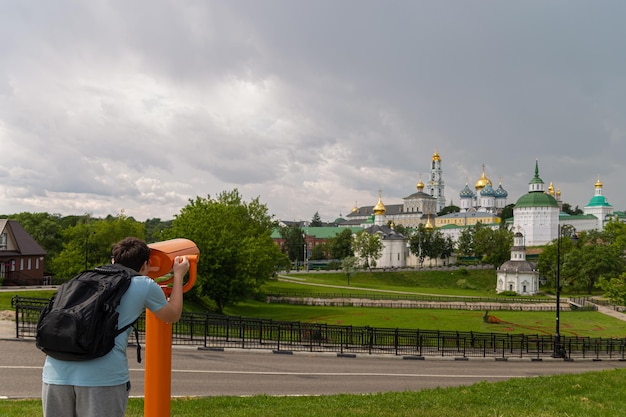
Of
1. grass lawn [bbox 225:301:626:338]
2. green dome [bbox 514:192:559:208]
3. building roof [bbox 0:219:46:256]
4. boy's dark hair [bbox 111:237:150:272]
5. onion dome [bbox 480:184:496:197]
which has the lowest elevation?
grass lawn [bbox 225:301:626:338]

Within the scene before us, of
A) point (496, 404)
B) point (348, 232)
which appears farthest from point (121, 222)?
point (348, 232)

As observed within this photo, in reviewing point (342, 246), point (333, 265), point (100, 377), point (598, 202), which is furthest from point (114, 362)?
point (598, 202)

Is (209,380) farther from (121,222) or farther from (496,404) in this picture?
(121,222)

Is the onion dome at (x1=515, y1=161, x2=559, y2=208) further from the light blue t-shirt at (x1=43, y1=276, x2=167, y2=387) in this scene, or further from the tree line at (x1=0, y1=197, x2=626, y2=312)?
the light blue t-shirt at (x1=43, y1=276, x2=167, y2=387)

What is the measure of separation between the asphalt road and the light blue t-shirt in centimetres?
859

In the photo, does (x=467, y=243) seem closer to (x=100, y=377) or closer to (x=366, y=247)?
(x=366, y=247)

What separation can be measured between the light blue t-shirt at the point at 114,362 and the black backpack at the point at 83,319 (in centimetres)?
8

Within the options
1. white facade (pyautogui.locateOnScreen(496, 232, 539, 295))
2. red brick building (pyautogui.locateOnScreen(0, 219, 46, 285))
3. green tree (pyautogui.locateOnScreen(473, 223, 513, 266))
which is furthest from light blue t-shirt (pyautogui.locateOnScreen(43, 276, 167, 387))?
green tree (pyautogui.locateOnScreen(473, 223, 513, 266))

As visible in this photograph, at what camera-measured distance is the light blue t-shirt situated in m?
4.15

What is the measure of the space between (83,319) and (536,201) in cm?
14005

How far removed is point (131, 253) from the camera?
4.62 m

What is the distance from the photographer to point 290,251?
395ft

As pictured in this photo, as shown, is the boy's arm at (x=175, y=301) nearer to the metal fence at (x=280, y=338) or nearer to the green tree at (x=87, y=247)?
the metal fence at (x=280, y=338)

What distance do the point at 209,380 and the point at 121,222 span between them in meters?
42.8
